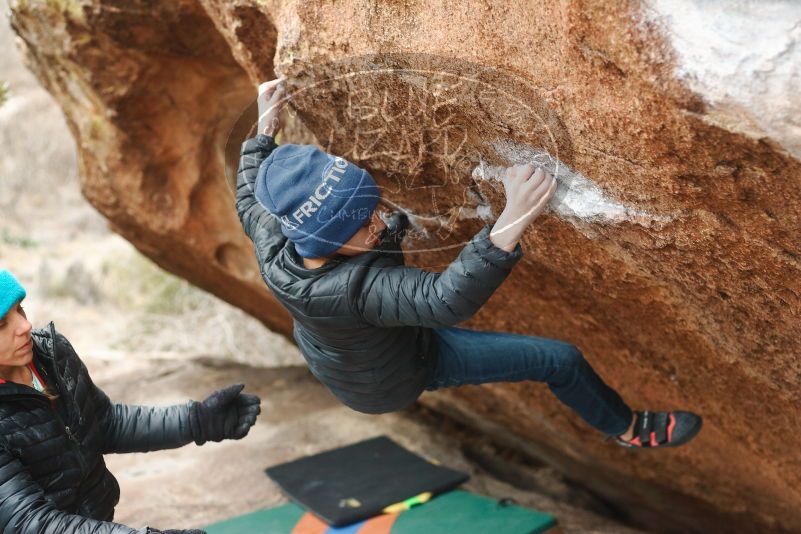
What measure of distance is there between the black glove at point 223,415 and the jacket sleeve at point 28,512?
448 millimetres

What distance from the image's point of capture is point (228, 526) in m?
3.14

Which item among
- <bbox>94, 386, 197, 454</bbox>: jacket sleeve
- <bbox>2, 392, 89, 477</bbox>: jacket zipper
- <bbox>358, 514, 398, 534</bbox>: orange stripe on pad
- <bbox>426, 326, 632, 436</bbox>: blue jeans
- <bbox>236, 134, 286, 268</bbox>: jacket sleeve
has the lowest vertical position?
<bbox>358, 514, 398, 534</bbox>: orange stripe on pad

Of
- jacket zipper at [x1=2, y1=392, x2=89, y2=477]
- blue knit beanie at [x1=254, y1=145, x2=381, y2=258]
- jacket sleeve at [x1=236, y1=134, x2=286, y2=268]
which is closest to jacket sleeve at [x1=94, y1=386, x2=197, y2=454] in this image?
jacket zipper at [x1=2, y1=392, x2=89, y2=477]

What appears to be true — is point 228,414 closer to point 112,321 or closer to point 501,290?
point 501,290

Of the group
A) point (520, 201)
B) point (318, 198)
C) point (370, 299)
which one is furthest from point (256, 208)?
point (520, 201)

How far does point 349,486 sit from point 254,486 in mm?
439

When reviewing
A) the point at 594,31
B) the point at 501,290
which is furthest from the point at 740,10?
the point at 501,290

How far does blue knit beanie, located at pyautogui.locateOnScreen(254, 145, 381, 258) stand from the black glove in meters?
0.53

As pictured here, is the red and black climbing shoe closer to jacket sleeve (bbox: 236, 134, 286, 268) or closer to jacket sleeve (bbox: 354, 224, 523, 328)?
jacket sleeve (bbox: 354, 224, 523, 328)

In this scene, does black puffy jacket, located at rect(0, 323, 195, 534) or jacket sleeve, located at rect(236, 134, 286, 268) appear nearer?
black puffy jacket, located at rect(0, 323, 195, 534)

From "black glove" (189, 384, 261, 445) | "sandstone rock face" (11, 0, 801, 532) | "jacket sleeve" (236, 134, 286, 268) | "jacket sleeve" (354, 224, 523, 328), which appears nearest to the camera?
"sandstone rock face" (11, 0, 801, 532)

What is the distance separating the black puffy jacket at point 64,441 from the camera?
70.3 inches

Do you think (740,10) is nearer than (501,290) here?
Yes

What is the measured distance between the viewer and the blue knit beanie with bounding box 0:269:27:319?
1.85 meters
